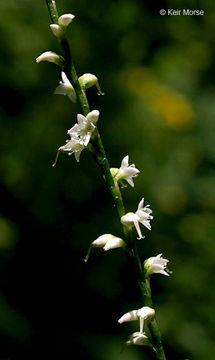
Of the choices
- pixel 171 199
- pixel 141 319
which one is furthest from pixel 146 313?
pixel 171 199

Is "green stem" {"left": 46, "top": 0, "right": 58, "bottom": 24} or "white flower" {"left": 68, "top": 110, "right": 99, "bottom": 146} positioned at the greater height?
"green stem" {"left": 46, "top": 0, "right": 58, "bottom": 24}

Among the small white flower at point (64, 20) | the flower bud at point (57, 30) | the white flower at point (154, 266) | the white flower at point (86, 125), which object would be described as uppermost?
the small white flower at point (64, 20)

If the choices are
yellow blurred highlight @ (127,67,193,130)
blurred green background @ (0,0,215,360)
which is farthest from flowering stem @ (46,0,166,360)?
yellow blurred highlight @ (127,67,193,130)

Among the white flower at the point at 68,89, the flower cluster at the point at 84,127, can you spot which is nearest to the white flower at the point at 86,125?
the flower cluster at the point at 84,127

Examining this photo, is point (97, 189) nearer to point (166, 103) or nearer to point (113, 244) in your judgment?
point (166, 103)

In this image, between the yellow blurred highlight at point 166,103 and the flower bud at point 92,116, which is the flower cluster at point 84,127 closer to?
the flower bud at point 92,116

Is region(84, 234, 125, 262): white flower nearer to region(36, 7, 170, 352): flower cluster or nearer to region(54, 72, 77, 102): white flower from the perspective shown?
region(36, 7, 170, 352): flower cluster
